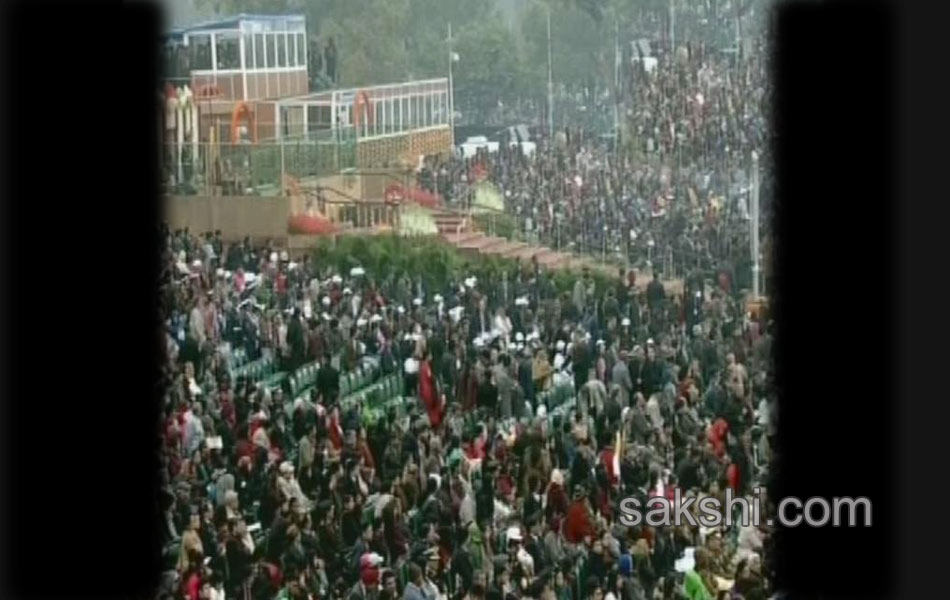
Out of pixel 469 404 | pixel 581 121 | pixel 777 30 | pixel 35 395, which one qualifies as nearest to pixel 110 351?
pixel 35 395

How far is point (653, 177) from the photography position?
563cm

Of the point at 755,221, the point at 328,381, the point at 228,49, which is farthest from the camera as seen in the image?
the point at 328,381

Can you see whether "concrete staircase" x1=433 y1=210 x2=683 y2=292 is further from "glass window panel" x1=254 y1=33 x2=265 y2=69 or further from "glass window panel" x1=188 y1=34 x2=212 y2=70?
"glass window panel" x1=188 y1=34 x2=212 y2=70

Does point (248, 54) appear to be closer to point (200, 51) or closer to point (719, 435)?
point (200, 51)

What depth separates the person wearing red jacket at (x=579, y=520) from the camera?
5.63m

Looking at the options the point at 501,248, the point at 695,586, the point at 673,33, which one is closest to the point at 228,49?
the point at 501,248

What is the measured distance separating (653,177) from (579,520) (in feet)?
2.73

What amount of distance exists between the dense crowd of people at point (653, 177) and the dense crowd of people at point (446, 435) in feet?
0.25

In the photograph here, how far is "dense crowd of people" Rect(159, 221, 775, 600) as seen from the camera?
18.4 feet

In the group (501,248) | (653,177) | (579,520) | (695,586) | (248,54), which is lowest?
(695,586)

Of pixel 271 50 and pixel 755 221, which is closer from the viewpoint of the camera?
pixel 755 221

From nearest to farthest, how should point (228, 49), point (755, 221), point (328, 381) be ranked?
point (755, 221)
point (228, 49)
point (328, 381)

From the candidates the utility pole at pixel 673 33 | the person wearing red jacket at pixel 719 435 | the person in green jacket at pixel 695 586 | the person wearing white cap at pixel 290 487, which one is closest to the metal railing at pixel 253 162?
the person wearing white cap at pixel 290 487

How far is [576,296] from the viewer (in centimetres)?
566
